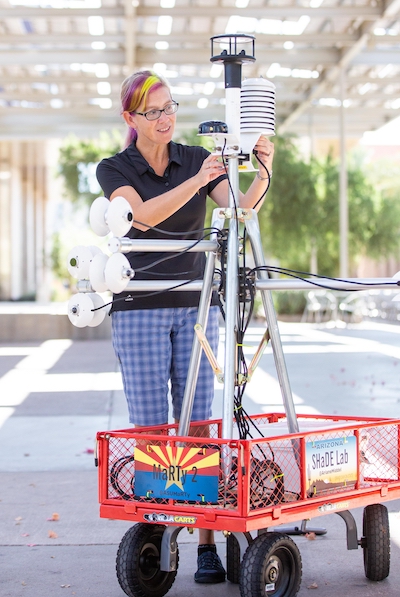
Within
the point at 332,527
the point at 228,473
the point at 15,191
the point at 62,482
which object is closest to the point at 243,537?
the point at 228,473

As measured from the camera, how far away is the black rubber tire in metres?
3.46

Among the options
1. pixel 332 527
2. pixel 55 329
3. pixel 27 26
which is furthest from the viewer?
pixel 27 26

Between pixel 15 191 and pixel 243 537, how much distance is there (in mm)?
39922

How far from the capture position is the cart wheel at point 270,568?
2959 millimetres

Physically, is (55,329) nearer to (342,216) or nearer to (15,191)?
(342,216)

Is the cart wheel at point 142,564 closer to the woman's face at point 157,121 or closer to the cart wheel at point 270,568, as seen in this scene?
the cart wheel at point 270,568

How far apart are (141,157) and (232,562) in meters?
1.51

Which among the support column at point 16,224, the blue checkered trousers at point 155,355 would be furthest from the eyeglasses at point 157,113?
the support column at point 16,224

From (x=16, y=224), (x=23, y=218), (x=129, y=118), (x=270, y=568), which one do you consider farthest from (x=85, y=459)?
(x=23, y=218)

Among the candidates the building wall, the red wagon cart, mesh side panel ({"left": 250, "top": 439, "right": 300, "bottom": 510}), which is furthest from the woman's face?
the building wall

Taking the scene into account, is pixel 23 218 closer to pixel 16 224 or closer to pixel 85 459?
pixel 16 224

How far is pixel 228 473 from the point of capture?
3008 millimetres

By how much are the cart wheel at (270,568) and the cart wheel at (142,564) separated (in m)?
0.40

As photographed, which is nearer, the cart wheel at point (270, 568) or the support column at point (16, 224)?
the cart wheel at point (270, 568)
